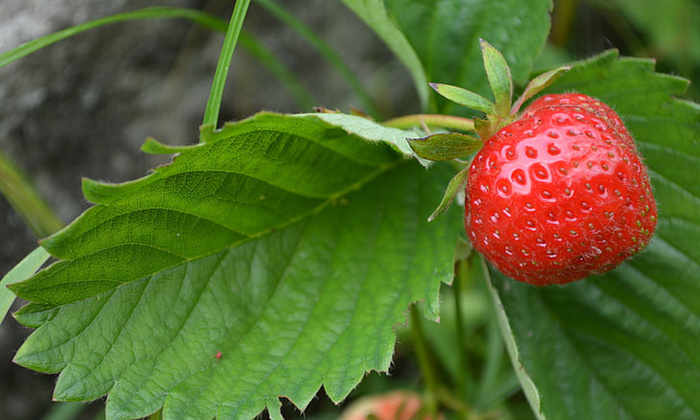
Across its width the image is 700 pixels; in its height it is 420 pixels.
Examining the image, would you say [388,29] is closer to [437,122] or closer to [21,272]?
[437,122]

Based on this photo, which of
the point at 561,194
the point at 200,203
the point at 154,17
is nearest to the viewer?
the point at 561,194

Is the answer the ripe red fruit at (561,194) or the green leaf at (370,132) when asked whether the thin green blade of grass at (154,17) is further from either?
the ripe red fruit at (561,194)

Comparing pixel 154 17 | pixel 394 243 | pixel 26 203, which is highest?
pixel 154 17

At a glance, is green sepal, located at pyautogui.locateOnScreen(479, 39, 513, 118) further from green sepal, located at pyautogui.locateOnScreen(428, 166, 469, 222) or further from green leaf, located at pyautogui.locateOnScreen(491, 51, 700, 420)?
green leaf, located at pyautogui.locateOnScreen(491, 51, 700, 420)

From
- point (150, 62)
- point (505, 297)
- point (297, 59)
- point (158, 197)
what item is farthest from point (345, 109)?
point (158, 197)

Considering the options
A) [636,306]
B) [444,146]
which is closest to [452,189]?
[444,146]
